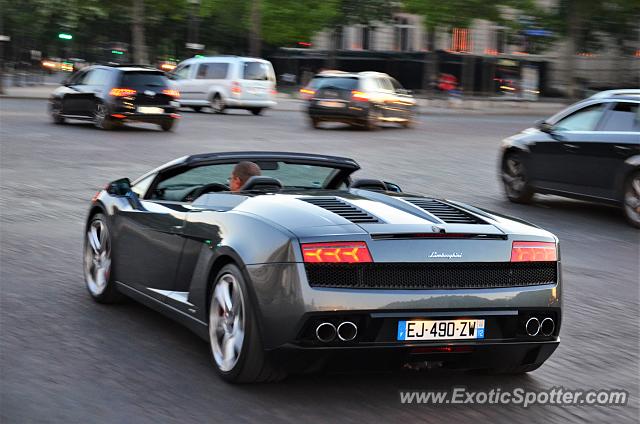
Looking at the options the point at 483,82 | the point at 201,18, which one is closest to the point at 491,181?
the point at 483,82

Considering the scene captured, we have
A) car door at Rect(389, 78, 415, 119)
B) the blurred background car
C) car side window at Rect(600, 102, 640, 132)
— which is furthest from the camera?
car door at Rect(389, 78, 415, 119)

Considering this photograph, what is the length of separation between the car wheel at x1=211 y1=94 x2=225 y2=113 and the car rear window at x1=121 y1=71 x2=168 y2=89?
8.66 meters

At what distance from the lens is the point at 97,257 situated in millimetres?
8133

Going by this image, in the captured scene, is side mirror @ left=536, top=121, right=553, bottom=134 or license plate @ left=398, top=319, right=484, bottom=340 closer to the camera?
license plate @ left=398, top=319, right=484, bottom=340

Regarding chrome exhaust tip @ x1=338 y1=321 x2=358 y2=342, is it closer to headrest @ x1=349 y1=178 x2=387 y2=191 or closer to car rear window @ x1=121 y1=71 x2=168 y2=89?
headrest @ x1=349 y1=178 x2=387 y2=191

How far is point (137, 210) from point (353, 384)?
2.03 metres

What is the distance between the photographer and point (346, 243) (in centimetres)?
548

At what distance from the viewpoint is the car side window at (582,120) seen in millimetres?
15016

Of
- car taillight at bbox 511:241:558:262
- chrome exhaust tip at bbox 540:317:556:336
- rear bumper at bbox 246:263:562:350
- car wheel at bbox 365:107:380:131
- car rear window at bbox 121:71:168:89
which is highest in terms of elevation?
A: car taillight at bbox 511:241:558:262

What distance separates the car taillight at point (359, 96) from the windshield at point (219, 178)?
24751 millimetres

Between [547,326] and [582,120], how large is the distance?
9.75 meters

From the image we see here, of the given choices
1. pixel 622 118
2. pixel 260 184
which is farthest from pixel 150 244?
pixel 622 118

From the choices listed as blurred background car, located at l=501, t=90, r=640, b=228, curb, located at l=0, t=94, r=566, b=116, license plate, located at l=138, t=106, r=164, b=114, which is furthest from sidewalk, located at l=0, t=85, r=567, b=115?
blurred background car, located at l=501, t=90, r=640, b=228

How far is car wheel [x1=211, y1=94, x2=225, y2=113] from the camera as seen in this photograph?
3900 centimetres
